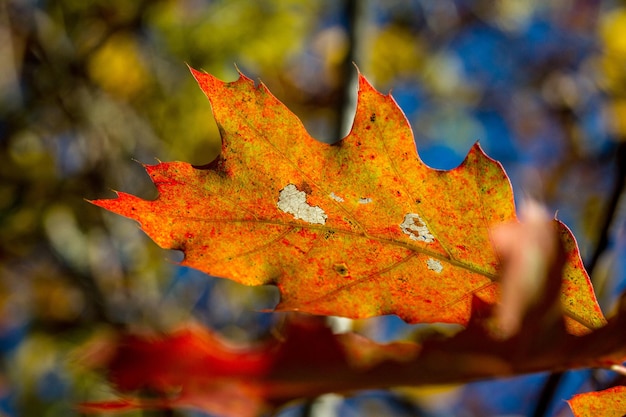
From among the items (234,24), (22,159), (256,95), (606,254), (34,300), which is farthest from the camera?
(34,300)

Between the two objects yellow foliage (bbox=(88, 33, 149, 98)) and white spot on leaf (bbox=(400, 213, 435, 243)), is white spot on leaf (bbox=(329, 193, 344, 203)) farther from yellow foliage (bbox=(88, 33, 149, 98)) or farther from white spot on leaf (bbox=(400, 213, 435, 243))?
yellow foliage (bbox=(88, 33, 149, 98))

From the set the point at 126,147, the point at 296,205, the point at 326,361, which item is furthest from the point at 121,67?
the point at 326,361

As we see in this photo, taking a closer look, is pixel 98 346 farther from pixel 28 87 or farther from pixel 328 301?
pixel 28 87

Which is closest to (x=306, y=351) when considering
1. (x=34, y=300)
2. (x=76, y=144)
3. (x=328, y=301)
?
(x=328, y=301)

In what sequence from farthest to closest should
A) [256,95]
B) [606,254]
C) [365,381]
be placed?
[606,254] < [256,95] < [365,381]

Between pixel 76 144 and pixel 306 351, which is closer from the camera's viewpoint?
pixel 306 351

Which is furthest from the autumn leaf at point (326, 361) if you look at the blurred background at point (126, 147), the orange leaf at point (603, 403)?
the blurred background at point (126, 147)

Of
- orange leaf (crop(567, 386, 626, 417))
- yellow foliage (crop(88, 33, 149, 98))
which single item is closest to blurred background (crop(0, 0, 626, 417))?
yellow foliage (crop(88, 33, 149, 98))

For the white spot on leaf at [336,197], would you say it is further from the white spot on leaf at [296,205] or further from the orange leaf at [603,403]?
the orange leaf at [603,403]
